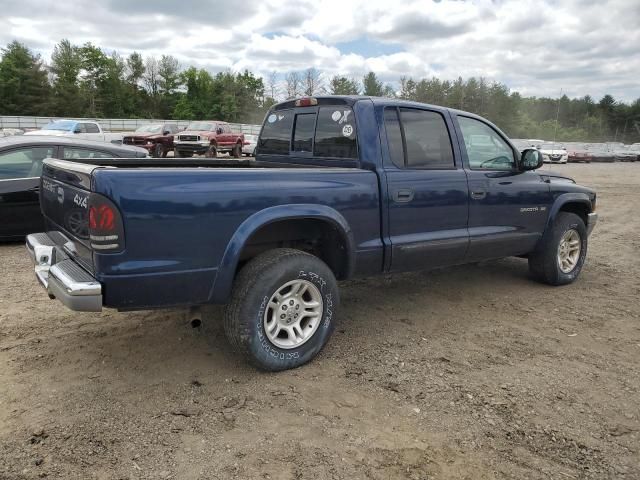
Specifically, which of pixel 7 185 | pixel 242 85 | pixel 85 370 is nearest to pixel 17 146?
pixel 7 185

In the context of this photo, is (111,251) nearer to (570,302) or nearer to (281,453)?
(281,453)

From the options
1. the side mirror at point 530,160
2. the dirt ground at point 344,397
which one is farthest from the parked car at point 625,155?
the dirt ground at point 344,397

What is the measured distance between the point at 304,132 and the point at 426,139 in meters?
1.07

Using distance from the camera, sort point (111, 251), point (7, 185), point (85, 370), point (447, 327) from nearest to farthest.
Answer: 1. point (111, 251)
2. point (85, 370)
3. point (447, 327)
4. point (7, 185)

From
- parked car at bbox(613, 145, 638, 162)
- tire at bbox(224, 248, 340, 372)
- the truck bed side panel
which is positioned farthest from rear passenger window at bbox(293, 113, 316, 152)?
parked car at bbox(613, 145, 638, 162)

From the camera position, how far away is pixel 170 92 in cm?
7788

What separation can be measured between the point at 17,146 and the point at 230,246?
5.11 meters

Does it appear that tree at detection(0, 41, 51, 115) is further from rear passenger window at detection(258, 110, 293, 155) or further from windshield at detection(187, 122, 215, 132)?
rear passenger window at detection(258, 110, 293, 155)

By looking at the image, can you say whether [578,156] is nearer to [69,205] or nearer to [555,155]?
[555,155]

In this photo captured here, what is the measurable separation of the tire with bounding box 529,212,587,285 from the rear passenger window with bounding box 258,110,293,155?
2936 mm

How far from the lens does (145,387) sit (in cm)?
335

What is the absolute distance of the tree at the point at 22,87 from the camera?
2239 inches

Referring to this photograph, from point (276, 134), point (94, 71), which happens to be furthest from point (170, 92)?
point (276, 134)

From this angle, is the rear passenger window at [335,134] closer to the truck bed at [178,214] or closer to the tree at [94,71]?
the truck bed at [178,214]
